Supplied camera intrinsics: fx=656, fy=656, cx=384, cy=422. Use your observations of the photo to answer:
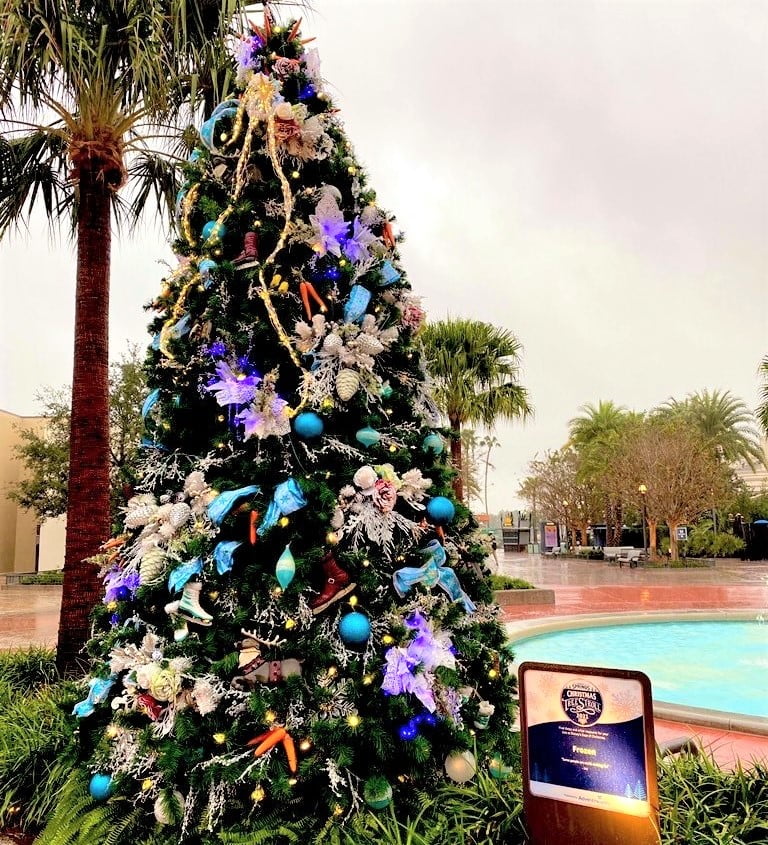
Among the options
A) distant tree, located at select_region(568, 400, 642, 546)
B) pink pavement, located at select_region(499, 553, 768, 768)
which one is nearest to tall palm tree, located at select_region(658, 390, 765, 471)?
distant tree, located at select_region(568, 400, 642, 546)

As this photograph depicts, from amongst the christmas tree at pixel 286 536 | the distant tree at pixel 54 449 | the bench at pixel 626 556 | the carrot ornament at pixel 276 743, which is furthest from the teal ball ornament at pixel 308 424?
the bench at pixel 626 556

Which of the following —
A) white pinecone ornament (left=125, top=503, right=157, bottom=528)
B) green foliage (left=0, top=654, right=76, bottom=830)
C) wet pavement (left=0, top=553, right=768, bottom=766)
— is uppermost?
white pinecone ornament (left=125, top=503, right=157, bottom=528)

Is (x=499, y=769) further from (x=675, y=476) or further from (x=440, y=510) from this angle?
(x=675, y=476)

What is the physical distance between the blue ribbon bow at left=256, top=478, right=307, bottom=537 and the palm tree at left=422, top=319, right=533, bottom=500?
1128cm

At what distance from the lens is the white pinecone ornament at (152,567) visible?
2.59 meters

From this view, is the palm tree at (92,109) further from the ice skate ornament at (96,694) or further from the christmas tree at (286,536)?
the ice skate ornament at (96,694)

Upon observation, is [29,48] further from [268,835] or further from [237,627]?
[268,835]

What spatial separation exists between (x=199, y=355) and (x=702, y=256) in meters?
20.7

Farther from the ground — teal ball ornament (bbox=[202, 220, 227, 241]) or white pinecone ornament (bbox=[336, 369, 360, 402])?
teal ball ornament (bbox=[202, 220, 227, 241])

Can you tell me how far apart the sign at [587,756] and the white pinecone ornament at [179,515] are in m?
1.44

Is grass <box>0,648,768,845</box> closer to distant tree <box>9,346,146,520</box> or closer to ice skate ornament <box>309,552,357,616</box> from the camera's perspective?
ice skate ornament <box>309,552,357,616</box>

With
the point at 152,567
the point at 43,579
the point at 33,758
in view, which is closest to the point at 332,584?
the point at 152,567

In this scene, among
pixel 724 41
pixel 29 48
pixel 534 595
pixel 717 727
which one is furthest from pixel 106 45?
pixel 534 595

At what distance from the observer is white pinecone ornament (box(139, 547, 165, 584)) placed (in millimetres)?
2592
